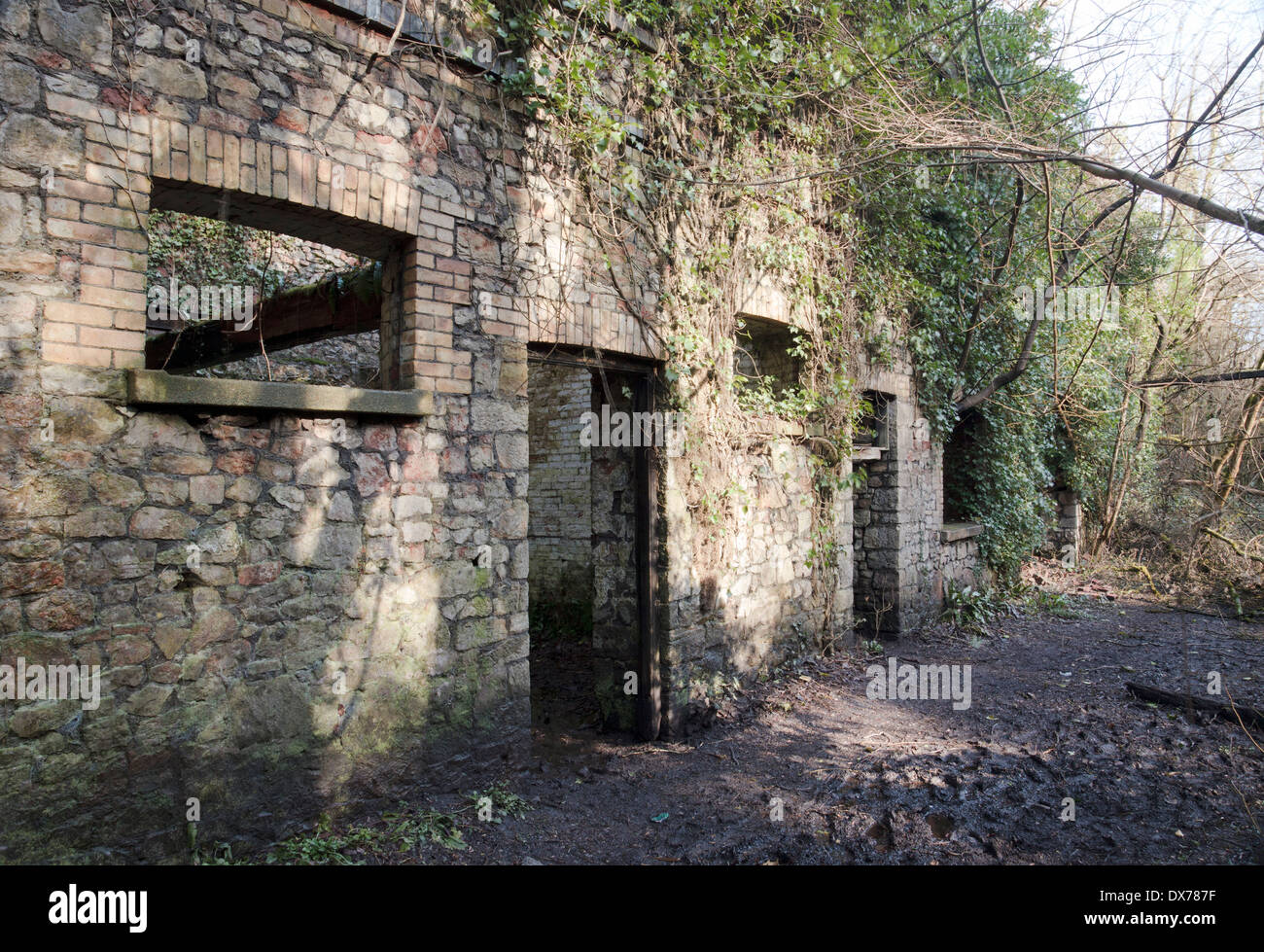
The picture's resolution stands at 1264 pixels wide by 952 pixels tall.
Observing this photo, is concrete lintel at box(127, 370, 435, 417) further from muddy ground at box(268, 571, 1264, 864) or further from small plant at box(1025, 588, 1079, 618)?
small plant at box(1025, 588, 1079, 618)

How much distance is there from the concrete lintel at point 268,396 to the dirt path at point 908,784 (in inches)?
84.8

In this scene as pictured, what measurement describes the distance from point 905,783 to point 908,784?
0.06 feet

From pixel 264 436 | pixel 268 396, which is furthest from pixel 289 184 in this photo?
pixel 264 436

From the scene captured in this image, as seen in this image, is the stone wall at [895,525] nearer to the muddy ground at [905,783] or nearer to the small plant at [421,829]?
the muddy ground at [905,783]

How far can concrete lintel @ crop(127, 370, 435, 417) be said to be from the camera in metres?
2.89

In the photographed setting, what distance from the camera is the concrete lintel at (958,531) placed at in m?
9.09

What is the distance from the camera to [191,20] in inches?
120

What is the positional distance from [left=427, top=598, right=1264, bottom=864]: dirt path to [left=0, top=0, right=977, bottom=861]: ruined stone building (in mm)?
570

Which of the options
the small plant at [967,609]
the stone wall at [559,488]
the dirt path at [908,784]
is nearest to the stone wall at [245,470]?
the dirt path at [908,784]

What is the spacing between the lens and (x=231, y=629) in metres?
3.18

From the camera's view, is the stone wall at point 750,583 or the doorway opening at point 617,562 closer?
the doorway opening at point 617,562

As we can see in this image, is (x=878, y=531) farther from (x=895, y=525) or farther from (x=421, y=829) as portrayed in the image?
(x=421, y=829)

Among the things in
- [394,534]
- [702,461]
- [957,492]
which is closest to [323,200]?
[394,534]

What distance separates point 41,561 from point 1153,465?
15378mm
